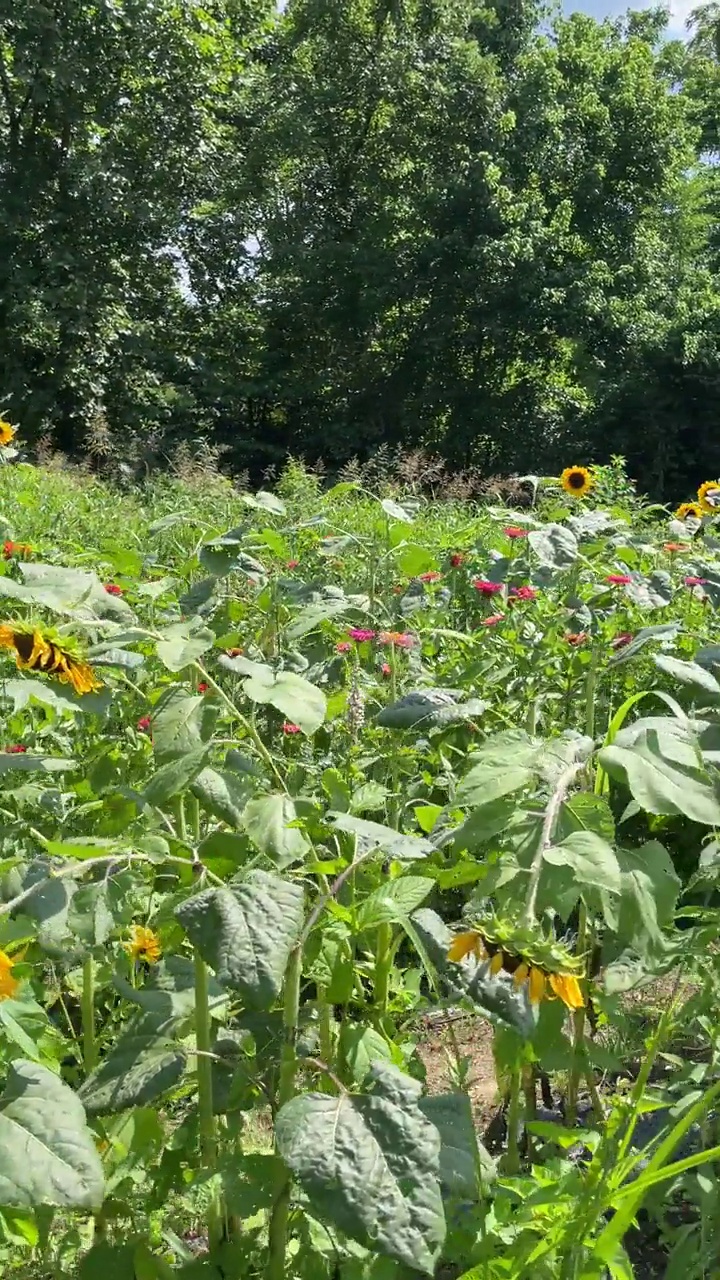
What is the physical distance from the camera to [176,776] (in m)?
0.97

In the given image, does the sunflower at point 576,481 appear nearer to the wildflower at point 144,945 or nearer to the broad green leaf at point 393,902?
the wildflower at point 144,945

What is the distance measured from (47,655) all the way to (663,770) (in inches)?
24.6

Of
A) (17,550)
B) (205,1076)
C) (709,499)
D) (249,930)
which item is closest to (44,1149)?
(249,930)

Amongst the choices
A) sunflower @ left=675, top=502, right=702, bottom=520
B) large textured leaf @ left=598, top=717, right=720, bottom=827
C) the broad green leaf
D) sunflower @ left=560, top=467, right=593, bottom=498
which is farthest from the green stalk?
sunflower @ left=560, top=467, right=593, bottom=498

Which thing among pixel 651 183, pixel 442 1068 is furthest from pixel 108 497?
pixel 651 183

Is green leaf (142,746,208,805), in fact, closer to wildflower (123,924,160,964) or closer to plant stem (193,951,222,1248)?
plant stem (193,951,222,1248)

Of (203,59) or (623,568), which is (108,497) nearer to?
(623,568)

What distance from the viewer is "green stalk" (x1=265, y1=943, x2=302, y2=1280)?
104cm

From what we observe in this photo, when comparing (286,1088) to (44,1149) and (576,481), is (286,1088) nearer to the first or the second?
(44,1149)

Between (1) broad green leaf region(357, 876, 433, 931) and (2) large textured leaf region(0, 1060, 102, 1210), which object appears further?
(1) broad green leaf region(357, 876, 433, 931)

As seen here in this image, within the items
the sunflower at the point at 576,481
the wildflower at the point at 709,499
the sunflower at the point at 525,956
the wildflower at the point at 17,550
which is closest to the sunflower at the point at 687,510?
the wildflower at the point at 709,499

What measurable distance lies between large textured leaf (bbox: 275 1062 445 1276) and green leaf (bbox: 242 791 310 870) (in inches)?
8.1

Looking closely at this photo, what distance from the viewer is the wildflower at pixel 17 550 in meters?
2.42

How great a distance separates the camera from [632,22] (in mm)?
18484
